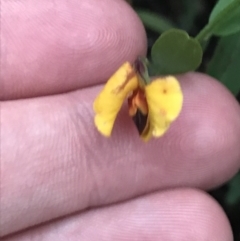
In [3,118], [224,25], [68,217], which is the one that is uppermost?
[224,25]

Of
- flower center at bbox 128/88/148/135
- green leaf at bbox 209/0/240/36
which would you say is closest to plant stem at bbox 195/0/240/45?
green leaf at bbox 209/0/240/36

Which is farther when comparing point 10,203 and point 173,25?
point 173,25

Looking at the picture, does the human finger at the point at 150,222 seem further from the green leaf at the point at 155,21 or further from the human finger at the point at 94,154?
the green leaf at the point at 155,21

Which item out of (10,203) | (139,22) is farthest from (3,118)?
(139,22)

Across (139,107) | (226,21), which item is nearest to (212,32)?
(226,21)

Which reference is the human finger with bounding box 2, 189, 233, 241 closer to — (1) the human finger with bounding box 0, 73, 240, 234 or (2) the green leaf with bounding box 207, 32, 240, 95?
(1) the human finger with bounding box 0, 73, 240, 234

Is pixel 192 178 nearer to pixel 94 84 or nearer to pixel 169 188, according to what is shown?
pixel 169 188
